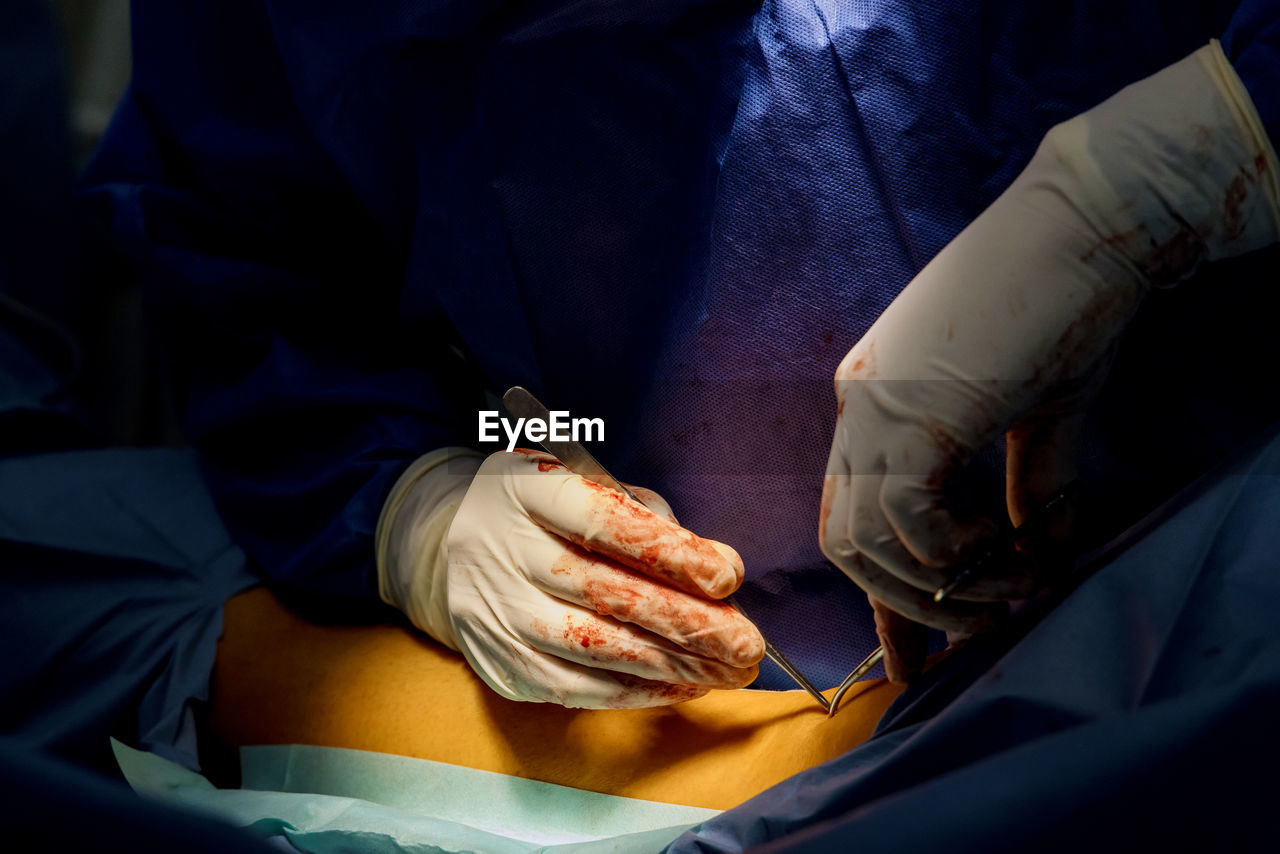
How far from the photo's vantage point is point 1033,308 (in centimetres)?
78

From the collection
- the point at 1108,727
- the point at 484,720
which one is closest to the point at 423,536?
the point at 484,720

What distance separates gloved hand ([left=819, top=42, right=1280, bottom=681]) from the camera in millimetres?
762

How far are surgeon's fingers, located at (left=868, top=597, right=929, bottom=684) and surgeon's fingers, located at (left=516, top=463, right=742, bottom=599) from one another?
6.6 inches

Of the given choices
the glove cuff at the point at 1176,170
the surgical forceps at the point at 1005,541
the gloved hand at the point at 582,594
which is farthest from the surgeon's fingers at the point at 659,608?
the glove cuff at the point at 1176,170

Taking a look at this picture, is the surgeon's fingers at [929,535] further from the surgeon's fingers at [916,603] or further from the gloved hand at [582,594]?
the gloved hand at [582,594]

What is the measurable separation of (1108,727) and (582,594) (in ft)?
1.91

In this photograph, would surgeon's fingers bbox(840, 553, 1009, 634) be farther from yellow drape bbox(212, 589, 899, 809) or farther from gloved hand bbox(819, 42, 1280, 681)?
yellow drape bbox(212, 589, 899, 809)

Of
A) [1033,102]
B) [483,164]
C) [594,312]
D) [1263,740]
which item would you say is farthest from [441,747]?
[1033,102]

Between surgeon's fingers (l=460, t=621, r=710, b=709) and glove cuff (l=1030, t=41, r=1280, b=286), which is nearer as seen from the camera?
glove cuff (l=1030, t=41, r=1280, b=286)

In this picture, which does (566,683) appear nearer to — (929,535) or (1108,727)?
(929,535)

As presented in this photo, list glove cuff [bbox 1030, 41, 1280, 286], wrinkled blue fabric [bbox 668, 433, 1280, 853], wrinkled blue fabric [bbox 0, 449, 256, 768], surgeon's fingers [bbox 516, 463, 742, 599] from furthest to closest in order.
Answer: wrinkled blue fabric [bbox 0, 449, 256, 768] → surgeon's fingers [bbox 516, 463, 742, 599] → glove cuff [bbox 1030, 41, 1280, 286] → wrinkled blue fabric [bbox 668, 433, 1280, 853]

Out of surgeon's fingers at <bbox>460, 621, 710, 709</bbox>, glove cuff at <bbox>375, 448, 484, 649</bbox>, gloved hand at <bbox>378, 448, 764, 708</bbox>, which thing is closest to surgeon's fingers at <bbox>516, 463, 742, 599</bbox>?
gloved hand at <bbox>378, 448, 764, 708</bbox>

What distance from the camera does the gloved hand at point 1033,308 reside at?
0.76m

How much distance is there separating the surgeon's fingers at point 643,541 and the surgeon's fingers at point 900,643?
0.55ft
